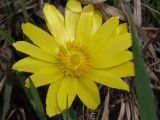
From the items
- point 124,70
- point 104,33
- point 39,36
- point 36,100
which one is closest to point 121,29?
point 104,33

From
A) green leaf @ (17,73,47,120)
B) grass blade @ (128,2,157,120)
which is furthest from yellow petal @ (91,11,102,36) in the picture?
grass blade @ (128,2,157,120)

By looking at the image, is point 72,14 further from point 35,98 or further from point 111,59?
point 35,98

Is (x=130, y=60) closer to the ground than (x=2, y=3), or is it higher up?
closer to the ground

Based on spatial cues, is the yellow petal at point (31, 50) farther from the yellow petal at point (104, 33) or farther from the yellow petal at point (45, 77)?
the yellow petal at point (104, 33)

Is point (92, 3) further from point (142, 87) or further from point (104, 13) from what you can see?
point (142, 87)

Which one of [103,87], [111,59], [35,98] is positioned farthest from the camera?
[103,87]

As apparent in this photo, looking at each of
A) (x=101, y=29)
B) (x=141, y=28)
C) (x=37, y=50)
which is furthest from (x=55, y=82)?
(x=141, y=28)

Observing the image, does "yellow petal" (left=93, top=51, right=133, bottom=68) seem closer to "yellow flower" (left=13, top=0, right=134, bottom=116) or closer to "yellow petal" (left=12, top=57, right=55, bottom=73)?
"yellow flower" (left=13, top=0, right=134, bottom=116)

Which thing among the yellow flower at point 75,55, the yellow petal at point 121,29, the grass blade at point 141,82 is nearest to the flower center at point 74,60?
the yellow flower at point 75,55
